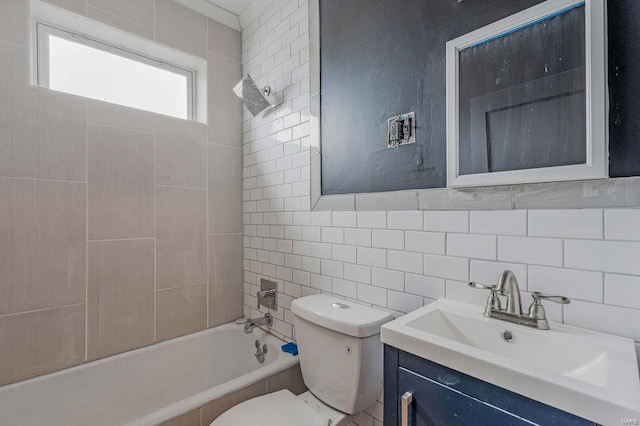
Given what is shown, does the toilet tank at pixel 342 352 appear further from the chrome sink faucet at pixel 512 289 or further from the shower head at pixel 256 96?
the shower head at pixel 256 96

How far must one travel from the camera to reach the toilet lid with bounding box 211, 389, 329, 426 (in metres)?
1.22

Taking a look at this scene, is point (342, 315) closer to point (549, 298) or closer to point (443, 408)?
point (443, 408)

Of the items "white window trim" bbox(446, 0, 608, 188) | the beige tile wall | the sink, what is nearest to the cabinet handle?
the sink

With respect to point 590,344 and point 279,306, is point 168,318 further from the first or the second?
point 590,344

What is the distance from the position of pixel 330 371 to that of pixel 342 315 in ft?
0.82

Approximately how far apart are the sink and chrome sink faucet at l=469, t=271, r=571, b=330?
25mm

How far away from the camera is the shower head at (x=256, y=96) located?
1.93 meters

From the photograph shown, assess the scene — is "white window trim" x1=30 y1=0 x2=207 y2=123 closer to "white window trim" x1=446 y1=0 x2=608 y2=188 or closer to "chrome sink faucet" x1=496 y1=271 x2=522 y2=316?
"white window trim" x1=446 y1=0 x2=608 y2=188

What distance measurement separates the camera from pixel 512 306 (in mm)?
906

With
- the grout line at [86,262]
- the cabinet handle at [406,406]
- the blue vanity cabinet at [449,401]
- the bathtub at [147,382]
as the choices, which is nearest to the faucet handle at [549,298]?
the blue vanity cabinet at [449,401]

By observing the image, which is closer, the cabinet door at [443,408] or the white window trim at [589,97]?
the cabinet door at [443,408]

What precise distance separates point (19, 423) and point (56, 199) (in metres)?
1.09

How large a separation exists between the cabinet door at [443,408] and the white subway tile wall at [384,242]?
1.33 ft

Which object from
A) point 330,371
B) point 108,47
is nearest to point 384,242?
point 330,371
